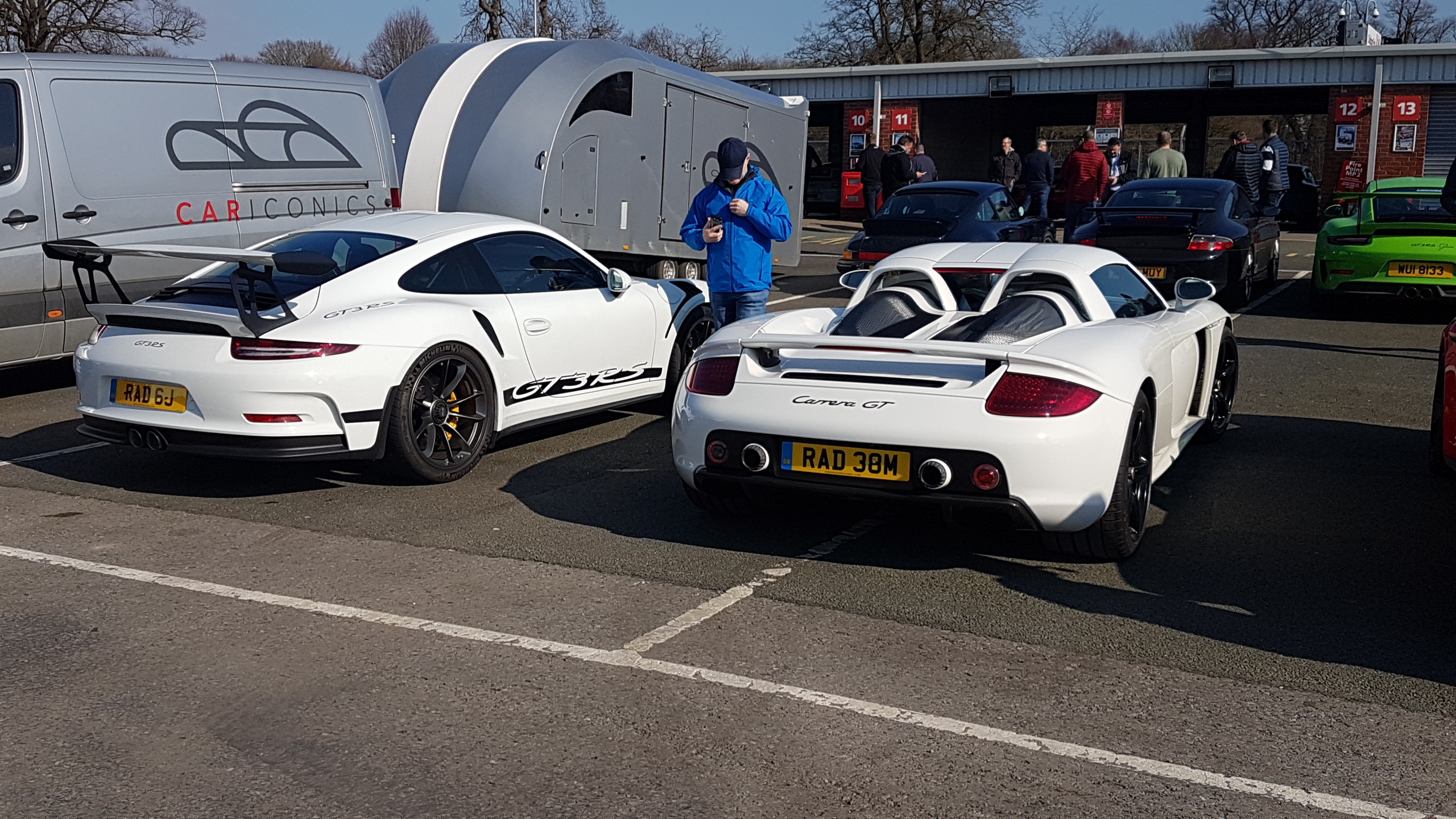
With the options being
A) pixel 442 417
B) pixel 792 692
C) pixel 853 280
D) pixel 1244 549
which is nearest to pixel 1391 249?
pixel 853 280

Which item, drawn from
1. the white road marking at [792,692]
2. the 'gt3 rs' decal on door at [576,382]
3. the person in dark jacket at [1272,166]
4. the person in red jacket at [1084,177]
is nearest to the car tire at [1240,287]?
the person in red jacket at [1084,177]

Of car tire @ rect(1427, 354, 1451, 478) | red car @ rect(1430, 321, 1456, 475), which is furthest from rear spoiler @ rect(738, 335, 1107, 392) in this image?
car tire @ rect(1427, 354, 1451, 478)

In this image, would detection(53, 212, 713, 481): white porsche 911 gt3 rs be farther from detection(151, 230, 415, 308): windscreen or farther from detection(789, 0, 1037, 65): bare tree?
detection(789, 0, 1037, 65): bare tree

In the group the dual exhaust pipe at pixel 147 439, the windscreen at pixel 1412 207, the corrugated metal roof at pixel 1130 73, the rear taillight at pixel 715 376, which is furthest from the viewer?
the corrugated metal roof at pixel 1130 73

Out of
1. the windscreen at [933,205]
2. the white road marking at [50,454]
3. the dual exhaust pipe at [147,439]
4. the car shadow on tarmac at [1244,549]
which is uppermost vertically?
the windscreen at [933,205]

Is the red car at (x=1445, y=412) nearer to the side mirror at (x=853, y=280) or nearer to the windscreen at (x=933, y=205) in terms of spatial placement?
the side mirror at (x=853, y=280)

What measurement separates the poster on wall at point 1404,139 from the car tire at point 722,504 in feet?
87.3

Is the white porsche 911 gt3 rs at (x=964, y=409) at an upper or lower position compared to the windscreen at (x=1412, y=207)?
lower

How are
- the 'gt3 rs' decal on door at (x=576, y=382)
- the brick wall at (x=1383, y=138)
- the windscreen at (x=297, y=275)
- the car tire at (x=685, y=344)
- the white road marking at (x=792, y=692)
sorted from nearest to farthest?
the white road marking at (x=792, y=692) → the windscreen at (x=297, y=275) → the 'gt3 rs' decal on door at (x=576, y=382) → the car tire at (x=685, y=344) → the brick wall at (x=1383, y=138)

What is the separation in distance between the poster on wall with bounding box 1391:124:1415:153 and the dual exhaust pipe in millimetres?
27802

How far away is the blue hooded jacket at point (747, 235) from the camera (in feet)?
26.4

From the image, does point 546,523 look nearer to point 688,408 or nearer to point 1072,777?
point 688,408

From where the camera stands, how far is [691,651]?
13.8ft

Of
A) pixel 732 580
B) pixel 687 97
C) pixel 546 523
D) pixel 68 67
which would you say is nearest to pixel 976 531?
pixel 732 580
